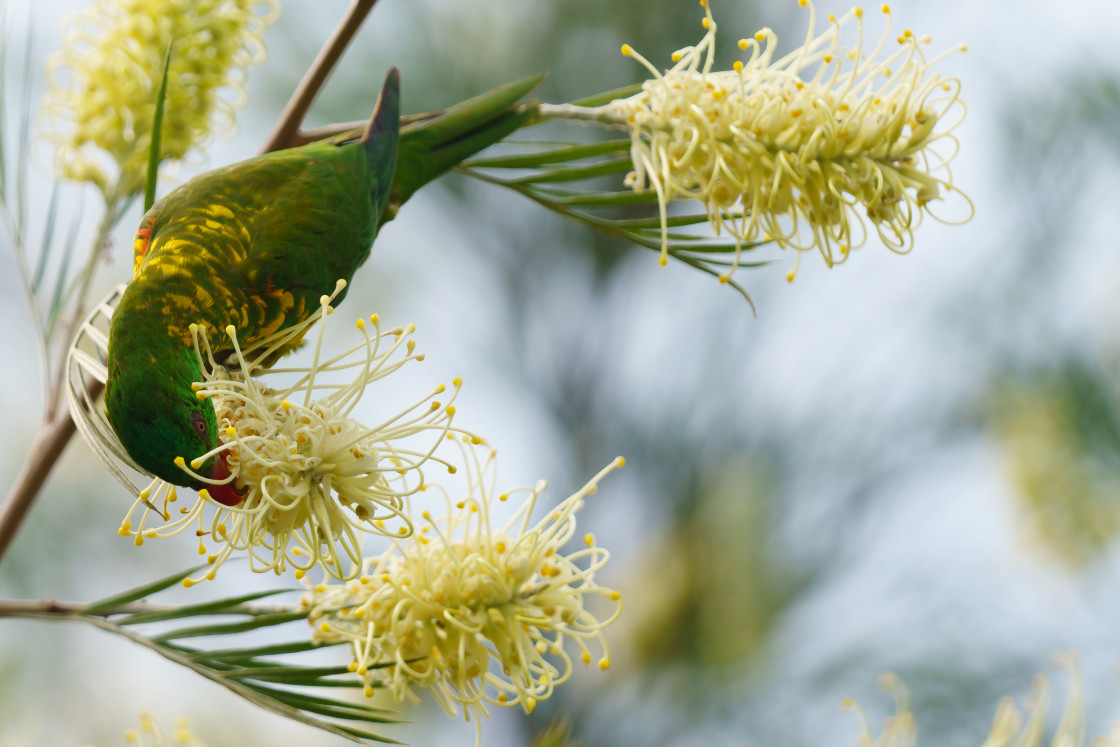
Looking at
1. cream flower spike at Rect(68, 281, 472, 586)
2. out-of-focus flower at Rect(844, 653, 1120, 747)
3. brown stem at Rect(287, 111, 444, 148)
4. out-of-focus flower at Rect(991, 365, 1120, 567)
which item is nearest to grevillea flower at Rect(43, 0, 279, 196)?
brown stem at Rect(287, 111, 444, 148)

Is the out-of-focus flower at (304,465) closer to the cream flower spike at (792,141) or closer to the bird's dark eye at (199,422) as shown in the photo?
the bird's dark eye at (199,422)

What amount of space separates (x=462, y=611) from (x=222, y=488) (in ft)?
0.46

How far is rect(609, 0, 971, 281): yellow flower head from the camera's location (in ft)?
1.58

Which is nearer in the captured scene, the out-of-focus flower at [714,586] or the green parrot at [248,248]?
the green parrot at [248,248]

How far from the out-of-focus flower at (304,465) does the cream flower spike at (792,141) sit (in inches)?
6.9

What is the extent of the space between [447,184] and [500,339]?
1.05 feet

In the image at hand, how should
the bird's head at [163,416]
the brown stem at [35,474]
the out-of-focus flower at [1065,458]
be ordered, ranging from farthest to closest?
the out-of-focus flower at [1065,458] → the brown stem at [35,474] → the bird's head at [163,416]

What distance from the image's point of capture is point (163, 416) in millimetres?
367

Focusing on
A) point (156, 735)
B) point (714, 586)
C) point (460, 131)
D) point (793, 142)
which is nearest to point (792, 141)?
point (793, 142)

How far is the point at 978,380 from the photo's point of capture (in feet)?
5.65

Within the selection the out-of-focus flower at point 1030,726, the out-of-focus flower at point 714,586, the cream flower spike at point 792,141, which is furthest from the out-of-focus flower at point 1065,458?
the cream flower spike at point 792,141

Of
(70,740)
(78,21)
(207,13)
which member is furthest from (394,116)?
(70,740)

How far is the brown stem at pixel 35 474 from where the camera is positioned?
1.57 feet

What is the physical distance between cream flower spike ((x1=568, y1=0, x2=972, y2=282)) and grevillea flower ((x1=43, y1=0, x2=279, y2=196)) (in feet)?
0.94
